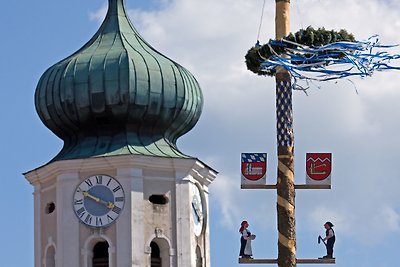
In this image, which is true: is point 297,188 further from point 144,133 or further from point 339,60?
point 144,133

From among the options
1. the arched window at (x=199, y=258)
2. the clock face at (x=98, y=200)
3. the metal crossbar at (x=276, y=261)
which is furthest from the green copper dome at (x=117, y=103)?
the metal crossbar at (x=276, y=261)

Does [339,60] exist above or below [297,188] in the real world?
above

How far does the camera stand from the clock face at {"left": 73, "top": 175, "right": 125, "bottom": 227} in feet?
140

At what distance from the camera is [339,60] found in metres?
30.4

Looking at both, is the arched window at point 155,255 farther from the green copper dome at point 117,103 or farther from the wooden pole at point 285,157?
the wooden pole at point 285,157

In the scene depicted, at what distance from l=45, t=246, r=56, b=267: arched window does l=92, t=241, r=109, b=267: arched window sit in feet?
3.09

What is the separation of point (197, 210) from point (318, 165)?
43.2 ft

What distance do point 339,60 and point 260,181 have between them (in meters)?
2.18

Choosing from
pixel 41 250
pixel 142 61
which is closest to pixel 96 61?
pixel 142 61

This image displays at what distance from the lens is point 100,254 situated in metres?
42.8

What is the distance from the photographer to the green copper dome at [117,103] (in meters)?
43.3

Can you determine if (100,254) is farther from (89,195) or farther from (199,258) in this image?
(199,258)

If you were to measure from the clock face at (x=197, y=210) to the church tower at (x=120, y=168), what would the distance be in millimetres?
21

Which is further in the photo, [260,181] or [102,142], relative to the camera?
[102,142]
